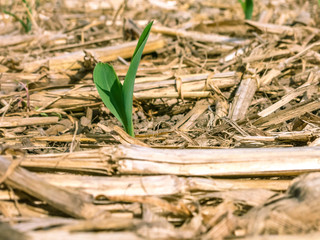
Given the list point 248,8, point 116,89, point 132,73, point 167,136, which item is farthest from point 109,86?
point 248,8

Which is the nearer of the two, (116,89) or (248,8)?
(116,89)

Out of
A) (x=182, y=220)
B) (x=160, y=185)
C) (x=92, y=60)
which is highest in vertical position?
(x=92, y=60)

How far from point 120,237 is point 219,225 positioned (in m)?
0.35

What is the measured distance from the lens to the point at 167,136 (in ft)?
6.84

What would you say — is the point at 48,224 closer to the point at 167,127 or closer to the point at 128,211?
the point at 128,211

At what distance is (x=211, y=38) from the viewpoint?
3.54m

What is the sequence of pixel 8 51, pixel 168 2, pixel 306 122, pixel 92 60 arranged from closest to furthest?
1. pixel 306 122
2. pixel 92 60
3. pixel 8 51
4. pixel 168 2

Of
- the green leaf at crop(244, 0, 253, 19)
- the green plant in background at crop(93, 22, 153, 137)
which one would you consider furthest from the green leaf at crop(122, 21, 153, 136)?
the green leaf at crop(244, 0, 253, 19)

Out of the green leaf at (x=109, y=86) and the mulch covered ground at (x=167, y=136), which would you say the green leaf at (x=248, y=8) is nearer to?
the mulch covered ground at (x=167, y=136)

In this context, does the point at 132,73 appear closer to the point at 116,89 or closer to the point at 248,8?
the point at 116,89

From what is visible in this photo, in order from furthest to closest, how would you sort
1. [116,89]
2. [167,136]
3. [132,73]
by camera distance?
1. [167,136]
2. [116,89]
3. [132,73]

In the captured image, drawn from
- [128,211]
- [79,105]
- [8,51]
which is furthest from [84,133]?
[8,51]

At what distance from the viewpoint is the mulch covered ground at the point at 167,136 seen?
137 cm

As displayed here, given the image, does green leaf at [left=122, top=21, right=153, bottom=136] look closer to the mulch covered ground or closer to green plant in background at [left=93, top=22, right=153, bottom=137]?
green plant in background at [left=93, top=22, right=153, bottom=137]
